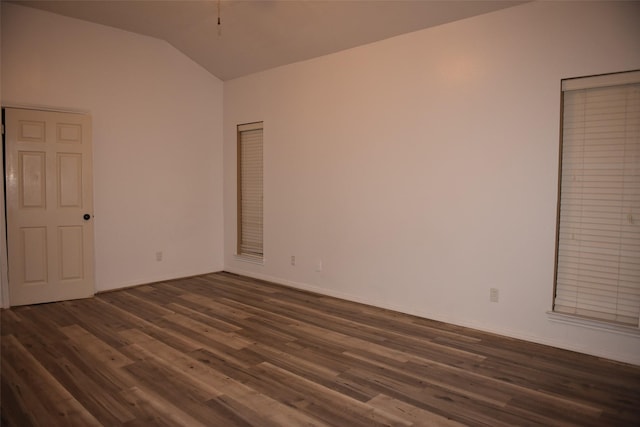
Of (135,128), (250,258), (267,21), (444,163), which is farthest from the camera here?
(250,258)

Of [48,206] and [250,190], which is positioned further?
[250,190]

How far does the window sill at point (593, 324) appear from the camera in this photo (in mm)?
3193

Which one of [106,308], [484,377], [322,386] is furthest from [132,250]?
[484,377]

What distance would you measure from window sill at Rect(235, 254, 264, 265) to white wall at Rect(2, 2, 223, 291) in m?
0.42

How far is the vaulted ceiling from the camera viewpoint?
406 centimetres

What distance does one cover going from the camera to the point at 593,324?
336cm

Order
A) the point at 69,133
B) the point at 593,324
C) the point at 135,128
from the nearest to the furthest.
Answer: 1. the point at 593,324
2. the point at 69,133
3. the point at 135,128

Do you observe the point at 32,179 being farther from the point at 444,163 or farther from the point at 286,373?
the point at 444,163

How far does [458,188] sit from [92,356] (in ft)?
11.3

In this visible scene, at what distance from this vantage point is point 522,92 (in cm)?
366

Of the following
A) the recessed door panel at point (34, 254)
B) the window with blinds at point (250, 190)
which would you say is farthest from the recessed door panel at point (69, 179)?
the window with blinds at point (250, 190)

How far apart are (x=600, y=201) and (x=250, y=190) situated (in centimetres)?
442

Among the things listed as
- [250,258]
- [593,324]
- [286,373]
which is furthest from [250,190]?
[593,324]

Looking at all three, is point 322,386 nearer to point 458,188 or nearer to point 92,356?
point 92,356
